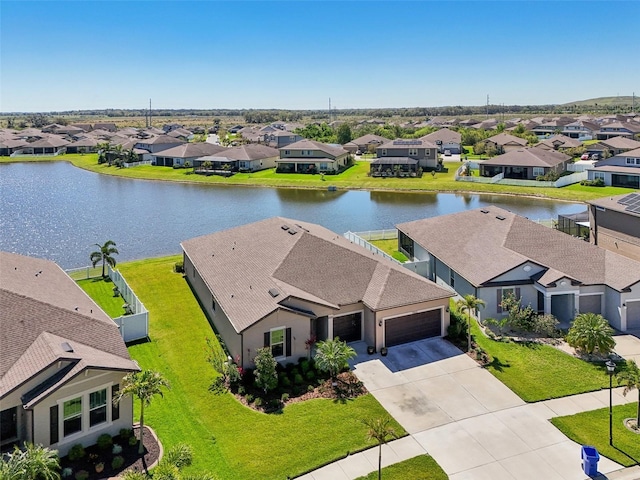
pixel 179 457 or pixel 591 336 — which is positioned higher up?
pixel 591 336

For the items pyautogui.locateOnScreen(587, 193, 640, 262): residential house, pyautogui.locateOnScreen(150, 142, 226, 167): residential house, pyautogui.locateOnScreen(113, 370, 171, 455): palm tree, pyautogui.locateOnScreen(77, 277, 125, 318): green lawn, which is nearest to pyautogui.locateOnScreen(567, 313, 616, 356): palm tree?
pyautogui.locateOnScreen(587, 193, 640, 262): residential house

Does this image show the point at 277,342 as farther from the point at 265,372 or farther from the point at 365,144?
the point at 365,144

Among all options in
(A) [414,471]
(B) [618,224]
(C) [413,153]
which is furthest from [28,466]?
(C) [413,153]

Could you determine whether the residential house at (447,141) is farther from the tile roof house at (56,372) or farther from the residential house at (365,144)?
the tile roof house at (56,372)

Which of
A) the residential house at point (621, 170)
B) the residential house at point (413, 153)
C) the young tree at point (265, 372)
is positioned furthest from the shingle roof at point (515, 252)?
the residential house at point (413, 153)

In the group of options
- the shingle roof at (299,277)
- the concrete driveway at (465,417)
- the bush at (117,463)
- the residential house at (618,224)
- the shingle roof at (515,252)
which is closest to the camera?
the bush at (117,463)

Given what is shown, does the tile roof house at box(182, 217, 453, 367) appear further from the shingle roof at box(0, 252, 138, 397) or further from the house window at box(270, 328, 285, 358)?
the shingle roof at box(0, 252, 138, 397)
